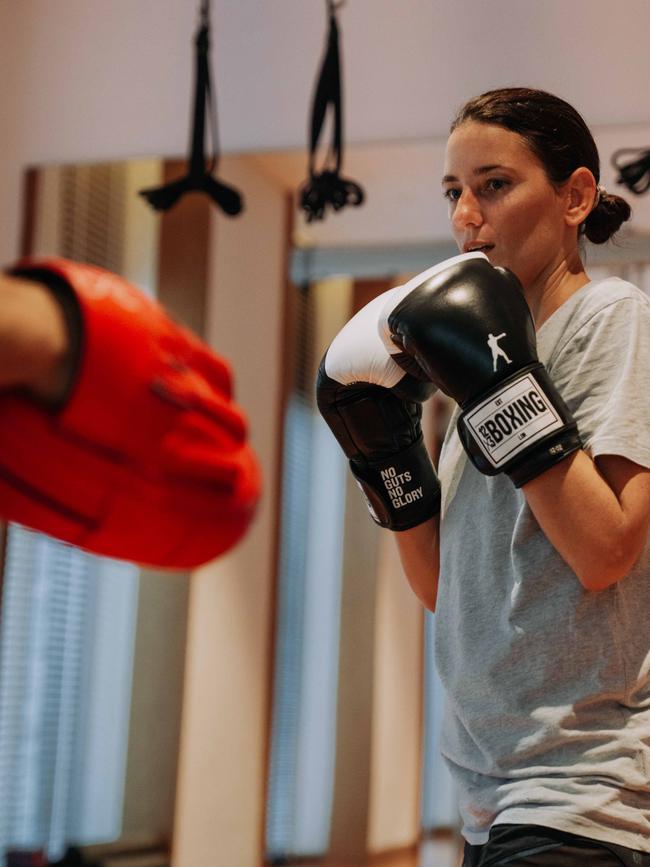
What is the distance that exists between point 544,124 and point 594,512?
50 cm

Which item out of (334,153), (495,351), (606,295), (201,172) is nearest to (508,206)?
(606,295)

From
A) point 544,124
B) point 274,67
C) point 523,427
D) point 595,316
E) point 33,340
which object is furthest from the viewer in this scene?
point 274,67

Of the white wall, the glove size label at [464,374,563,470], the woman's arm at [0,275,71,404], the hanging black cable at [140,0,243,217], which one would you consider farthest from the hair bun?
the hanging black cable at [140,0,243,217]

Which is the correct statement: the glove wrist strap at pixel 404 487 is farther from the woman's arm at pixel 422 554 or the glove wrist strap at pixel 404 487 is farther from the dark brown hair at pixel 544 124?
the dark brown hair at pixel 544 124

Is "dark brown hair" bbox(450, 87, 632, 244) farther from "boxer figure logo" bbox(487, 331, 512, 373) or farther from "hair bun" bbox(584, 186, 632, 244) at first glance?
"boxer figure logo" bbox(487, 331, 512, 373)

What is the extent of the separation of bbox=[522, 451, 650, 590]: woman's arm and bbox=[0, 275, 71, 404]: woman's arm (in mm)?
552

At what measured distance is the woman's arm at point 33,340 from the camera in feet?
2.45

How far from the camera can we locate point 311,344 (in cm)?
293

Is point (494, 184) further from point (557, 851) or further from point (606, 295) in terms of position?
point (557, 851)

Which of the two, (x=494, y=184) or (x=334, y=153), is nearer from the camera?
(x=494, y=184)

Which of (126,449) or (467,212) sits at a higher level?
(467,212)

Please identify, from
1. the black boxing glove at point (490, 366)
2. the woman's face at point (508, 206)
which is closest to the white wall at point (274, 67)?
the woman's face at point (508, 206)

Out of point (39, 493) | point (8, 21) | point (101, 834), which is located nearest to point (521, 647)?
point (39, 493)

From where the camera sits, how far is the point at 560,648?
1.26 meters
